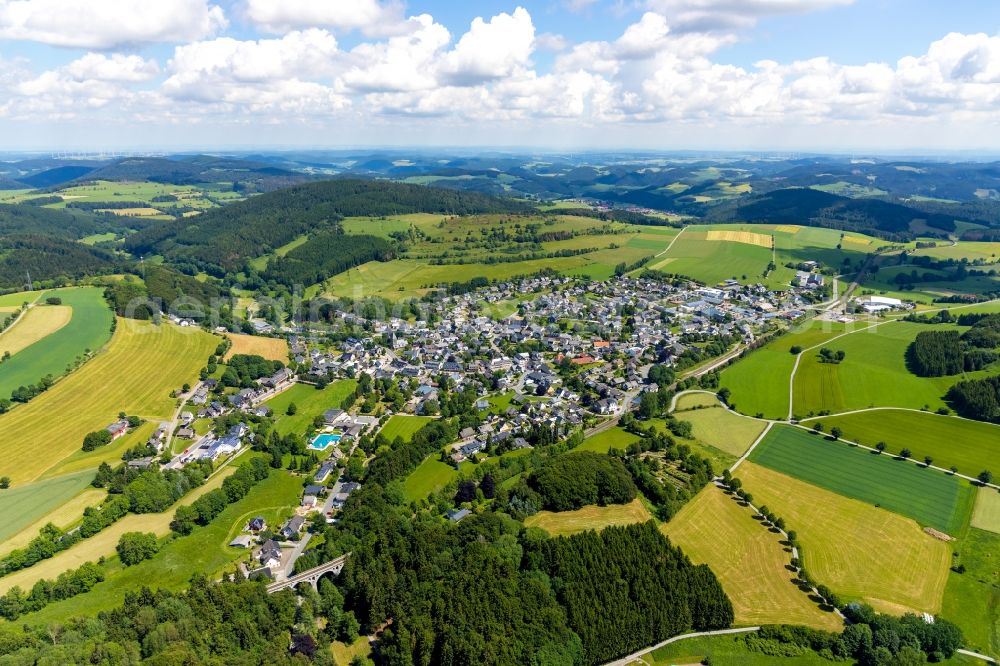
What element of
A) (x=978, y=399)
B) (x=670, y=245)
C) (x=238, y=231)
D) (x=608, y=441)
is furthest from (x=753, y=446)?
(x=238, y=231)

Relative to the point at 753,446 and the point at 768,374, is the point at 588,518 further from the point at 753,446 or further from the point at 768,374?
the point at 768,374

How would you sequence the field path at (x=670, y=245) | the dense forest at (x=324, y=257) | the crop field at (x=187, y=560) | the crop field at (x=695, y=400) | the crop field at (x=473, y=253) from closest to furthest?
the crop field at (x=187, y=560), the crop field at (x=695, y=400), the crop field at (x=473, y=253), the dense forest at (x=324, y=257), the field path at (x=670, y=245)

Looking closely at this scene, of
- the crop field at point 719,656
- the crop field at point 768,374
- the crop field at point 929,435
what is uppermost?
the crop field at point 768,374

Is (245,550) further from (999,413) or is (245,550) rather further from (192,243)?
(192,243)

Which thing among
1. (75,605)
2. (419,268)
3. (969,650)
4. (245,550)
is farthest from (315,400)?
(419,268)

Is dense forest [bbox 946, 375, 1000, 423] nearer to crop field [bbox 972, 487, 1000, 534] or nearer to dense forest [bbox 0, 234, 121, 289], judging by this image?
crop field [bbox 972, 487, 1000, 534]

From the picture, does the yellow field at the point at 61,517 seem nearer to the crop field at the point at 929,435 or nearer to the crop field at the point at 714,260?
the crop field at the point at 929,435

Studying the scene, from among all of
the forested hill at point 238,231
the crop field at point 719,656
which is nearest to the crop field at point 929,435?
the crop field at point 719,656
